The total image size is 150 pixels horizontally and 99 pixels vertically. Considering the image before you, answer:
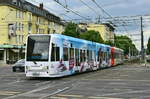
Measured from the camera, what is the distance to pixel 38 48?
27.4m

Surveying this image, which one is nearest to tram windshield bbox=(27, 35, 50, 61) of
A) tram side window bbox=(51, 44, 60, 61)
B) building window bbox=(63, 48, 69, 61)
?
tram side window bbox=(51, 44, 60, 61)

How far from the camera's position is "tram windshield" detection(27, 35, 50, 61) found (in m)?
27.0

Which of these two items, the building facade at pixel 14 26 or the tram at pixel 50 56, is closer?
the tram at pixel 50 56

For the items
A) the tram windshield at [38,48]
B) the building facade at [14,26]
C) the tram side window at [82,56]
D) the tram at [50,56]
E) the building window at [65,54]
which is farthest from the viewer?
the building facade at [14,26]

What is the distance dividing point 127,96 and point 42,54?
1130 cm

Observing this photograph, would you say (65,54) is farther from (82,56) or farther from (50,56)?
(82,56)

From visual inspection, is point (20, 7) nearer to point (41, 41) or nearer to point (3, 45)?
point (3, 45)

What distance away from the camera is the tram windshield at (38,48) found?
88.7ft

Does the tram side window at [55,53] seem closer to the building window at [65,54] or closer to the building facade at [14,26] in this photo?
the building window at [65,54]

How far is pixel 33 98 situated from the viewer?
15.8 meters

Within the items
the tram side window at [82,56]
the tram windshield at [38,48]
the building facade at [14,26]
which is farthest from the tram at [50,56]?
the building facade at [14,26]

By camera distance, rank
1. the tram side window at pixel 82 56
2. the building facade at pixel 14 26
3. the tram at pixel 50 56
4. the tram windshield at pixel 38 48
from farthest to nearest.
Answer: the building facade at pixel 14 26
the tram side window at pixel 82 56
the tram windshield at pixel 38 48
the tram at pixel 50 56

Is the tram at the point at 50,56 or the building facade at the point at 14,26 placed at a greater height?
the building facade at the point at 14,26

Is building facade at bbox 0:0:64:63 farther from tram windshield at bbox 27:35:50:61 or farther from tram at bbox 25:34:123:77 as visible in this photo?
tram windshield at bbox 27:35:50:61
